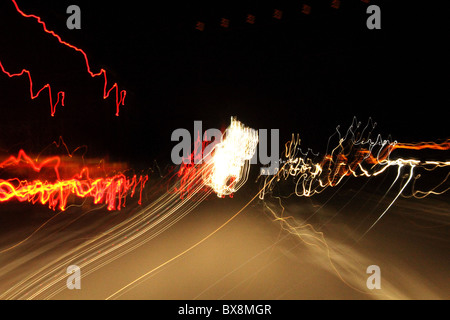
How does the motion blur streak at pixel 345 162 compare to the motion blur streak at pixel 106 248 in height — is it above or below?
above

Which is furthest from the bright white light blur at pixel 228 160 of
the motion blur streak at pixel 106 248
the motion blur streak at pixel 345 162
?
the motion blur streak at pixel 106 248

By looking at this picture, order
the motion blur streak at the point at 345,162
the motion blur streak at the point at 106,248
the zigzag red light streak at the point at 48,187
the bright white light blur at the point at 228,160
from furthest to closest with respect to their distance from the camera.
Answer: the bright white light blur at the point at 228,160
the motion blur streak at the point at 345,162
the zigzag red light streak at the point at 48,187
the motion blur streak at the point at 106,248

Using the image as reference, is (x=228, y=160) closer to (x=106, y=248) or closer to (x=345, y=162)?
(x=345, y=162)

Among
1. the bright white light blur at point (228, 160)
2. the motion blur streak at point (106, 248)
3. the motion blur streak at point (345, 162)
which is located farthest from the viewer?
the bright white light blur at point (228, 160)

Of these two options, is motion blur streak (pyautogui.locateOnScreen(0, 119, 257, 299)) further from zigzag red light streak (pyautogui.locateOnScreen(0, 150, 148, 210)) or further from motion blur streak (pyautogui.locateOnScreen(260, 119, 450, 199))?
motion blur streak (pyautogui.locateOnScreen(260, 119, 450, 199))

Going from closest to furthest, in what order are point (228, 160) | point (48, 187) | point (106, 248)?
point (106, 248), point (48, 187), point (228, 160)

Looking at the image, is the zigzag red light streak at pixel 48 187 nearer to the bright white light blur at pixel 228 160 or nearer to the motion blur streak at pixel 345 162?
the bright white light blur at pixel 228 160

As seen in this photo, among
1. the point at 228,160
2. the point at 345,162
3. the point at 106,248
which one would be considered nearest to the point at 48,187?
the point at 106,248

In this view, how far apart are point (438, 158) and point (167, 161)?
49.9 feet

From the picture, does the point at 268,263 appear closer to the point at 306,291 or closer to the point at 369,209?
the point at 306,291

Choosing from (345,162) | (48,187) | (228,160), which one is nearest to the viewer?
(48,187)

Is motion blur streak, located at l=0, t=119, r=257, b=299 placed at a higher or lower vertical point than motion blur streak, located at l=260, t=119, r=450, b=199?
lower

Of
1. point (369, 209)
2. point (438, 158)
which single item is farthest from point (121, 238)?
point (438, 158)

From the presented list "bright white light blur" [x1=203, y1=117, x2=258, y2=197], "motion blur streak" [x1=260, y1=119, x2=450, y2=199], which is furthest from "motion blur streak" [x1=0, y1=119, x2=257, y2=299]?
"motion blur streak" [x1=260, y1=119, x2=450, y2=199]
